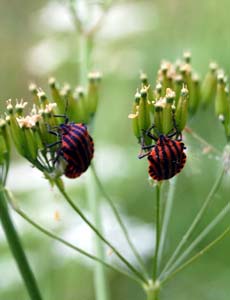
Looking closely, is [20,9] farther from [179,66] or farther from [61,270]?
[179,66]

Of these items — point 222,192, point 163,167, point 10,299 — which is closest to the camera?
point 163,167

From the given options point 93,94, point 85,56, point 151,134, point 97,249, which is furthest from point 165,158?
point 85,56

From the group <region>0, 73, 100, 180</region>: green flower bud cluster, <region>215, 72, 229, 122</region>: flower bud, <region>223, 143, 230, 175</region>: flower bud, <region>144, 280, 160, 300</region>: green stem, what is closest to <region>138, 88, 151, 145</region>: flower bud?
<region>0, 73, 100, 180</region>: green flower bud cluster

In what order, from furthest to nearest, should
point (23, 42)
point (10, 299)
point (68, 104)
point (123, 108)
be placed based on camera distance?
point (23, 42), point (123, 108), point (10, 299), point (68, 104)

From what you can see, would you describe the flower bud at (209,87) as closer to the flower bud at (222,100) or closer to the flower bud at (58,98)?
the flower bud at (222,100)

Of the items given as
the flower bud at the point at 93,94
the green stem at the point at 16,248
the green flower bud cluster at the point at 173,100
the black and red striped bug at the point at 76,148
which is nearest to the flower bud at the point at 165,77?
the green flower bud cluster at the point at 173,100

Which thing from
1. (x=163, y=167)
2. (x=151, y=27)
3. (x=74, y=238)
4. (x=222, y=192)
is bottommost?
(x=222, y=192)

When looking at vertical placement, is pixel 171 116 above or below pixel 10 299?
above

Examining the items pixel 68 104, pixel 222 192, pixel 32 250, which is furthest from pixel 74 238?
pixel 222 192
